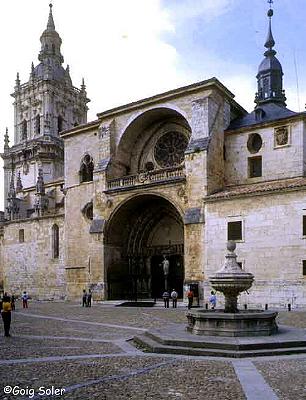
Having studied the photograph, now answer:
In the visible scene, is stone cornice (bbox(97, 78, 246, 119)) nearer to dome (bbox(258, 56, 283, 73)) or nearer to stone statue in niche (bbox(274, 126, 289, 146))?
stone statue in niche (bbox(274, 126, 289, 146))

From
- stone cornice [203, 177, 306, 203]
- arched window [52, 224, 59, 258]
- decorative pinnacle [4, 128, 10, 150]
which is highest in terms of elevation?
decorative pinnacle [4, 128, 10, 150]

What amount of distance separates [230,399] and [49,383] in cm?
277

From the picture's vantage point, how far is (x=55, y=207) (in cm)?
4444

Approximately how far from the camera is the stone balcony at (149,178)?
27.5m

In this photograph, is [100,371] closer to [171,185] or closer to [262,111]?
[171,185]

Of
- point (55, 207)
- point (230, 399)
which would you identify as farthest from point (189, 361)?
point (55, 207)

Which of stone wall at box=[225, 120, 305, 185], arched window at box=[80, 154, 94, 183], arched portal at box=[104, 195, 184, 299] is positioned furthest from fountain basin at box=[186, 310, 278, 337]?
arched window at box=[80, 154, 94, 183]

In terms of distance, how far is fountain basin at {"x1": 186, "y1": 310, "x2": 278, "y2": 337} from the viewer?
1104 centimetres

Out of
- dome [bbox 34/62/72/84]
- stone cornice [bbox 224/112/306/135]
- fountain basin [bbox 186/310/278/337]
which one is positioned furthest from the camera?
dome [bbox 34/62/72/84]

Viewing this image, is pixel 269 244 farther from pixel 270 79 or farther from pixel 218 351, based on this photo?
pixel 270 79

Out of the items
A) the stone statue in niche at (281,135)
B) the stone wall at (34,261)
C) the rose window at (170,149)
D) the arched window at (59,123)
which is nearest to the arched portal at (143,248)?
the rose window at (170,149)

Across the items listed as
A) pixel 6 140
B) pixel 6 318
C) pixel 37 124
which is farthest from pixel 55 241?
pixel 6 140

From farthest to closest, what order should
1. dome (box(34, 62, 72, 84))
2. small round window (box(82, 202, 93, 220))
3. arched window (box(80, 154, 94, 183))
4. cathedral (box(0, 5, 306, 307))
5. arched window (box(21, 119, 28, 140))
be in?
arched window (box(21, 119, 28, 140)) → dome (box(34, 62, 72, 84)) → arched window (box(80, 154, 94, 183)) → small round window (box(82, 202, 93, 220)) → cathedral (box(0, 5, 306, 307))

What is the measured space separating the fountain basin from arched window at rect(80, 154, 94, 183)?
76.4ft
